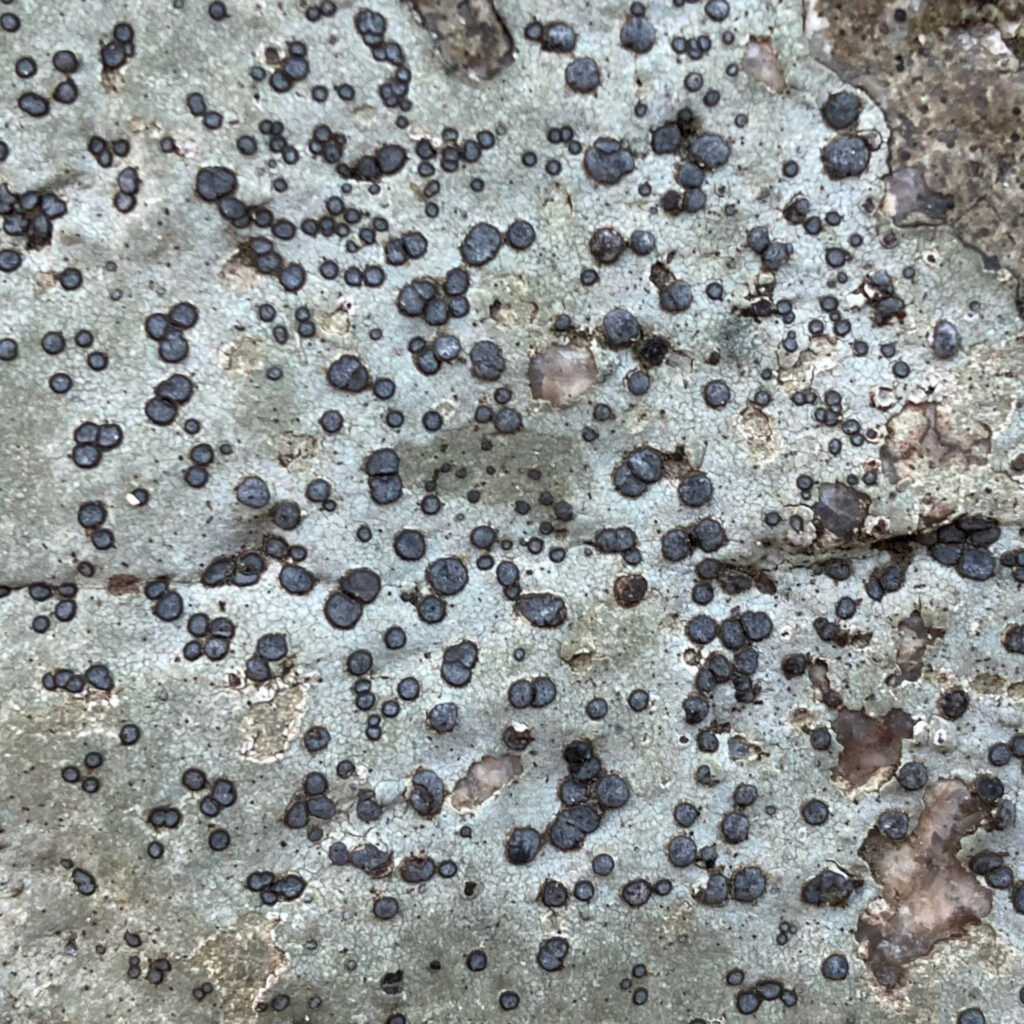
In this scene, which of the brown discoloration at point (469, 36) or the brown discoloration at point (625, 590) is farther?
the brown discoloration at point (625, 590)

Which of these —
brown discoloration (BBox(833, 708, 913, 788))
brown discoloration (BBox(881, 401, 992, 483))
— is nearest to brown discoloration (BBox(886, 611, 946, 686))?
brown discoloration (BBox(833, 708, 913, 788))

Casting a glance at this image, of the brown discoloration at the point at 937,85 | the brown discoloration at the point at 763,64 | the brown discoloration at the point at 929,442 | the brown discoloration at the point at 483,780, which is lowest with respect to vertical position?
the brown discoloration at the point at 483,780

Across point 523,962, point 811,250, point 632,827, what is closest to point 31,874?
point 523,962

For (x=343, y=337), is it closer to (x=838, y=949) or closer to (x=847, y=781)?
(x=847, y=781)

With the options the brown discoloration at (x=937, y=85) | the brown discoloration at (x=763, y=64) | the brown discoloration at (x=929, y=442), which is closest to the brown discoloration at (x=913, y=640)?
the brown discoloration at (x=929, y=442)

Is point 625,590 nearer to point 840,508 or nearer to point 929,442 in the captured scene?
point 840,508

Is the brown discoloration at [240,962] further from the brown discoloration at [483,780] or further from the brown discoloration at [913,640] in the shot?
the brown discoloration at [913,640]
